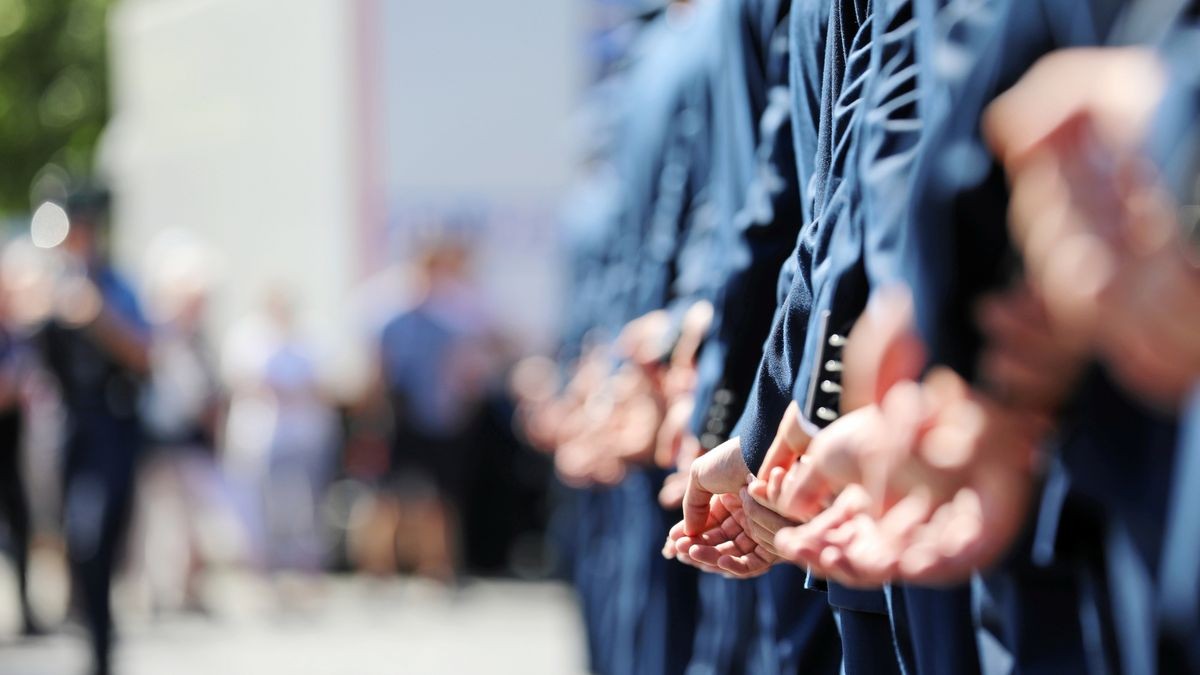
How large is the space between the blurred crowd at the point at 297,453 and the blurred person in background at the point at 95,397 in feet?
5.80

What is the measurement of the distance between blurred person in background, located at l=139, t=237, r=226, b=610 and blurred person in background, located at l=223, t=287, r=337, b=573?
275 mm

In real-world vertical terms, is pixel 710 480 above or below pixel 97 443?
above

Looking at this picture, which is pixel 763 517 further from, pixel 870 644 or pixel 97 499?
pixel 97 499

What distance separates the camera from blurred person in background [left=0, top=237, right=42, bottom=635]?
9508 millimetres

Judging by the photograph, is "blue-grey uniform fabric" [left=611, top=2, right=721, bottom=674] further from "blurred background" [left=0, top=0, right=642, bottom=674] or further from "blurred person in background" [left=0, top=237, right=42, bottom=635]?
"blurred person in background" [left=0, top=237, right=42, bottom=635]

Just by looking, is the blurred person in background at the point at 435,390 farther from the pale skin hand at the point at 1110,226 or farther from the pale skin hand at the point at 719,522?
the pale skin hand at the point at 1110,226

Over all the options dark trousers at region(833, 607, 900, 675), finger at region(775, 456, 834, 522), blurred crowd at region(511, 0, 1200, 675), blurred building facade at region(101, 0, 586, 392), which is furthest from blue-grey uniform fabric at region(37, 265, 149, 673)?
finger at region(775, 456, 834, 522)

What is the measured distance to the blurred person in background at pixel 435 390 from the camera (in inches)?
433

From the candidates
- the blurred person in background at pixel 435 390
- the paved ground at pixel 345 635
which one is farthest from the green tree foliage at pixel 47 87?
the blurred person in background at pixel 435 390

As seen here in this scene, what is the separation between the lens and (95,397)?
748 centimetres

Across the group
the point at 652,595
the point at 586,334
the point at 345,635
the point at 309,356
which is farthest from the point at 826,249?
the point at 309,356

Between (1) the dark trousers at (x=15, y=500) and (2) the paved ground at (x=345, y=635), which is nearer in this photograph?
(2) the paved ground at (x=345, y=635)

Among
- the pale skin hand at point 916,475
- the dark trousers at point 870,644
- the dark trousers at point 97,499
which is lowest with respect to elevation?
the dark trousers at point 97,499

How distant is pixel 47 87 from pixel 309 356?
74.4 ft
